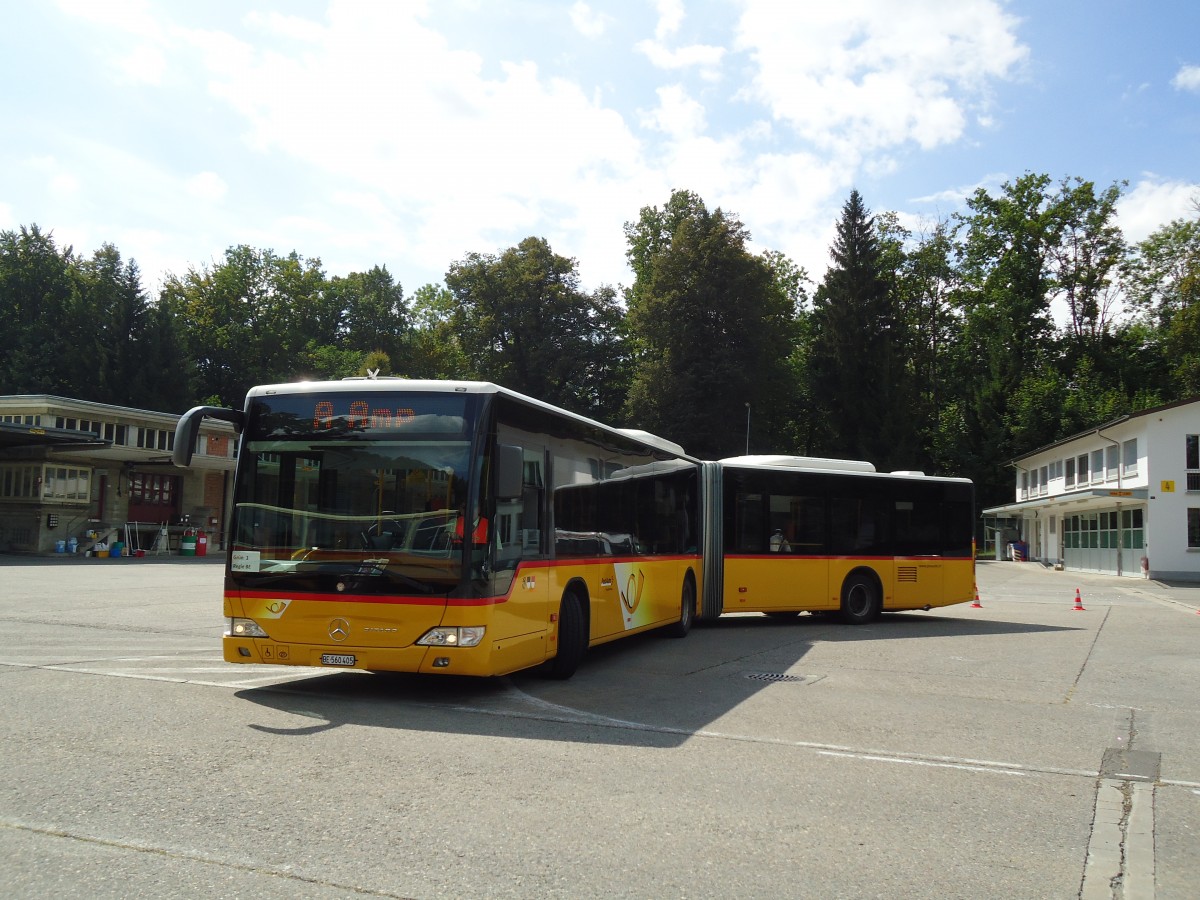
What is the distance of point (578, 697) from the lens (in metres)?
9.84

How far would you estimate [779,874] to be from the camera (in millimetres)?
4750

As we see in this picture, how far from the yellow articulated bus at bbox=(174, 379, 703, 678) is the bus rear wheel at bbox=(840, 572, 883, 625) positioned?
9.80 metres

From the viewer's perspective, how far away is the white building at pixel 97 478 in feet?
134

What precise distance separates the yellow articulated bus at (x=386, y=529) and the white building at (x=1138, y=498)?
3483cm

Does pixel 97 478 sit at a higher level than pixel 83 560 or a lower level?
higher

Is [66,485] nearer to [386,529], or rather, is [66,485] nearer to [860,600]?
[860,600]

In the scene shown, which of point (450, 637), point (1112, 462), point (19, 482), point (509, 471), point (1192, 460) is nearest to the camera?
point (450, 637)

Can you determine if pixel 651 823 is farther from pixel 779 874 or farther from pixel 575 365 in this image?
pixel 575 365

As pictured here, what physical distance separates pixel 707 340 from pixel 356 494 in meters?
50.6

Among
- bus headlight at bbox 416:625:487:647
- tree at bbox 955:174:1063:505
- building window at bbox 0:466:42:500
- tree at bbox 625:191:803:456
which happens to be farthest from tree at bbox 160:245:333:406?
bus headlight at bbox 416:625:487:647


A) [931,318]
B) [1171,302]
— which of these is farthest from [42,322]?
[1171,302]

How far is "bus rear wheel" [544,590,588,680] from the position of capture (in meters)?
10.6

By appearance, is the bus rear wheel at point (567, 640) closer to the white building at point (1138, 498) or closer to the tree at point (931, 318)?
the white building at point (1138, 498)

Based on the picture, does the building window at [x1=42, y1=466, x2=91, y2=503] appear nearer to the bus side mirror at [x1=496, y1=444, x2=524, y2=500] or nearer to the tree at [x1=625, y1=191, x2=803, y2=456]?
the tree at [x1=625, y1=191, x2=803, y2=456]
